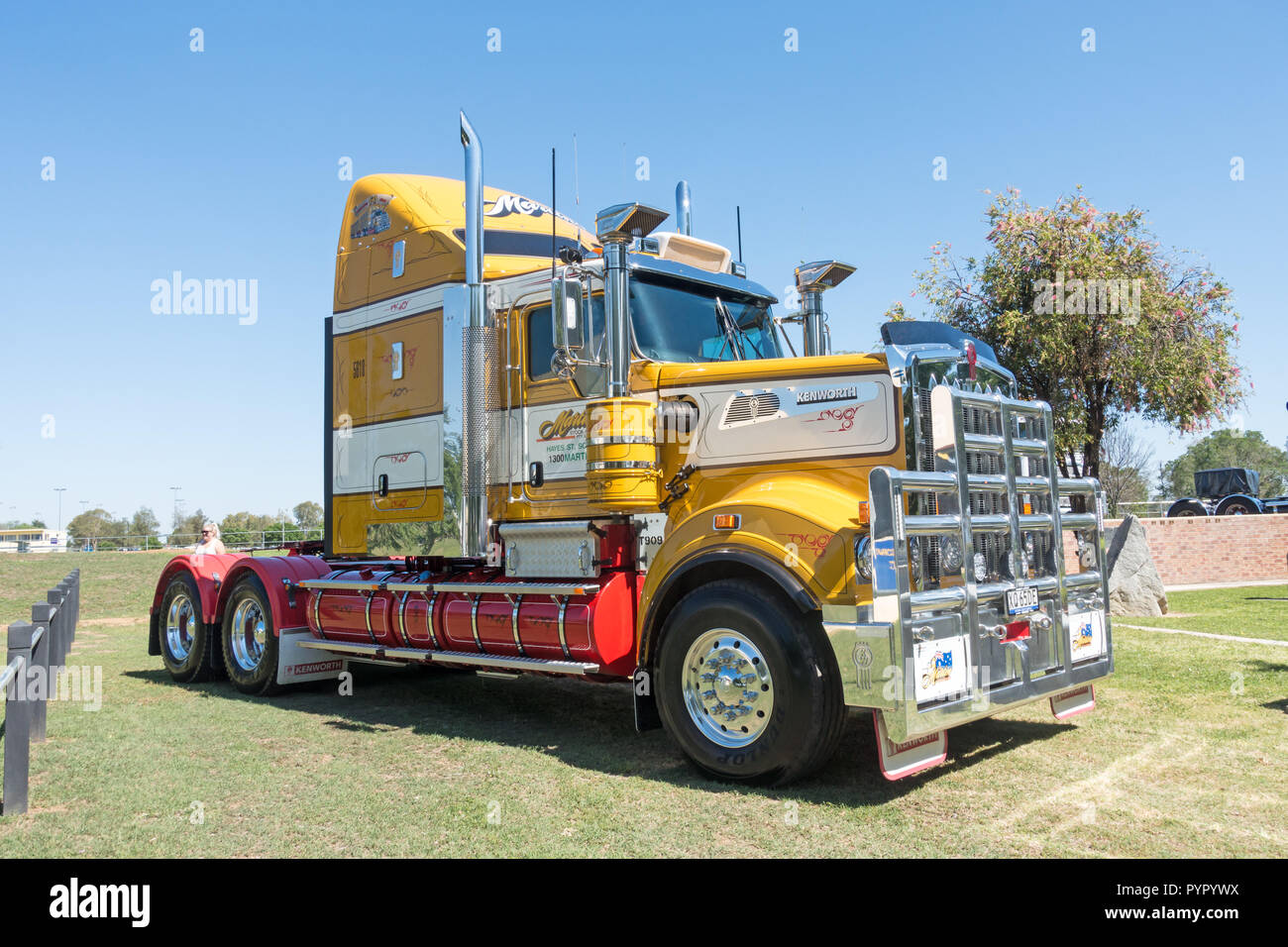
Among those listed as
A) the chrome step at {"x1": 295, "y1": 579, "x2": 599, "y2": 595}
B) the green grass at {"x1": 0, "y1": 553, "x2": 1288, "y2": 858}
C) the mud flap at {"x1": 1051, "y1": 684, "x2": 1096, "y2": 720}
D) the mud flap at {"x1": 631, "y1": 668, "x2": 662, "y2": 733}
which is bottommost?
the green grass at {"x1": 0, "y1": 553, "x2": 1288, "y2": 858}

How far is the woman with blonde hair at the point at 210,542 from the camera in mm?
12773

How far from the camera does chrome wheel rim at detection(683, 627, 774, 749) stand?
5961 mm

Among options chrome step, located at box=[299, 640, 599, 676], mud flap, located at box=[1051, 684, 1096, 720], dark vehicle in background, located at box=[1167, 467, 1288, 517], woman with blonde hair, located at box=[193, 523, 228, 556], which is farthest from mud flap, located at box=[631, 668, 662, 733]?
dark vehicle in background, located at box=[1167, 467, 1288, 517]

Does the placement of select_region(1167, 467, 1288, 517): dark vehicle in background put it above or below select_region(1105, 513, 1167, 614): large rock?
above

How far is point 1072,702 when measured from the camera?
23.3 ft

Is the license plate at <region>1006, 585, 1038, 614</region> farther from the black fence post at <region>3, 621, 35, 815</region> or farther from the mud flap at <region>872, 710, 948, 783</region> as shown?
the black fence post at <region>3, 621, 35, 815</region>

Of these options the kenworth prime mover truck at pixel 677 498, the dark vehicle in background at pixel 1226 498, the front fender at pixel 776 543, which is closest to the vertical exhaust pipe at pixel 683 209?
the kenworth prime mover truck at pixel 677 498

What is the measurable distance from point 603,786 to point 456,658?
2393 millimetres

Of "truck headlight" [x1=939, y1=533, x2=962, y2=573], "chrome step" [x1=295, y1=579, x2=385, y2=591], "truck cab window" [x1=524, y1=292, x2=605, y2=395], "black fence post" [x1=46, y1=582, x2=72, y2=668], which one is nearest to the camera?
"truck headlight" [x1=939, y1=533, x2=962, y2=573]

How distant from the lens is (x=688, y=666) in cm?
634

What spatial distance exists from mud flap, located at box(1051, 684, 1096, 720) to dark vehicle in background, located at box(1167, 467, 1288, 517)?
2486 cm

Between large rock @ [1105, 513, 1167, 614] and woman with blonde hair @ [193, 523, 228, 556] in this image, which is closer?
woman with blonde hair @ [193, 523, 228, 556]
